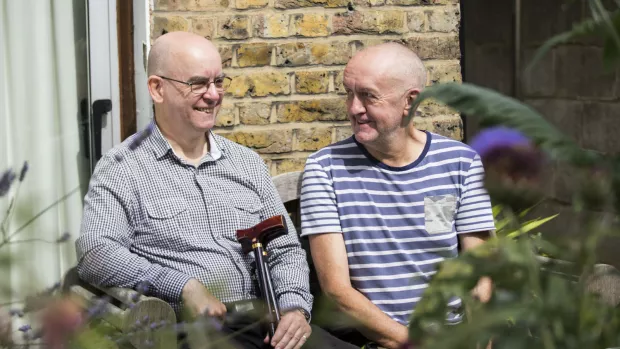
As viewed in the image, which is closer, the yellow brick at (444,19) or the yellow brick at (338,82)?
the yellow brick at (338,82)

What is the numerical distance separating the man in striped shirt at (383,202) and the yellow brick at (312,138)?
460 millimetres

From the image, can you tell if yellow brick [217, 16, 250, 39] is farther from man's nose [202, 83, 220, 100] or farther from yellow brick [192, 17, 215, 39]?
man's nose [202, 83, 220, 100]

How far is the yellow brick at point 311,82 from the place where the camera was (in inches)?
144

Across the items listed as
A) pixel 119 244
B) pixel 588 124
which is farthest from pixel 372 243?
pixel 588 124

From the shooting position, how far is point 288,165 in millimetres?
3662

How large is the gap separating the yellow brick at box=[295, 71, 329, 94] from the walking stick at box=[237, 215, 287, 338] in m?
0.80

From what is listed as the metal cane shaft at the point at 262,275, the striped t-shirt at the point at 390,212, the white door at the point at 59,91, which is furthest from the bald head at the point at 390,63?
the white door at the point at 59,91

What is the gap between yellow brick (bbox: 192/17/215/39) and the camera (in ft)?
11.6

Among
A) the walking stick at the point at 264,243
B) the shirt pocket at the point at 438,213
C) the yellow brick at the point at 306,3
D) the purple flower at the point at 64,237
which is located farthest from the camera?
the yellow brick at the point at 306,3

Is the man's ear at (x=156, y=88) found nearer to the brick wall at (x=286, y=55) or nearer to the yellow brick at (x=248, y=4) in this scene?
the brick wall at (x=286, y=55)

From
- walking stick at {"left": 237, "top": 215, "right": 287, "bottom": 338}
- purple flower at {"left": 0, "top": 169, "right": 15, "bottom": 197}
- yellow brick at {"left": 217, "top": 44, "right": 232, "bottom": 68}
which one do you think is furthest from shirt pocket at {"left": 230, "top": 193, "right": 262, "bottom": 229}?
purple flower at {"left": 0, "top": 169, "right": 15, "bottom": 197}

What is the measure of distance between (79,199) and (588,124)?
367cm

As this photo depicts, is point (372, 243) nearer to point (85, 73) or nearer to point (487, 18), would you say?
point (85, 73)

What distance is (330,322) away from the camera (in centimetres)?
77
